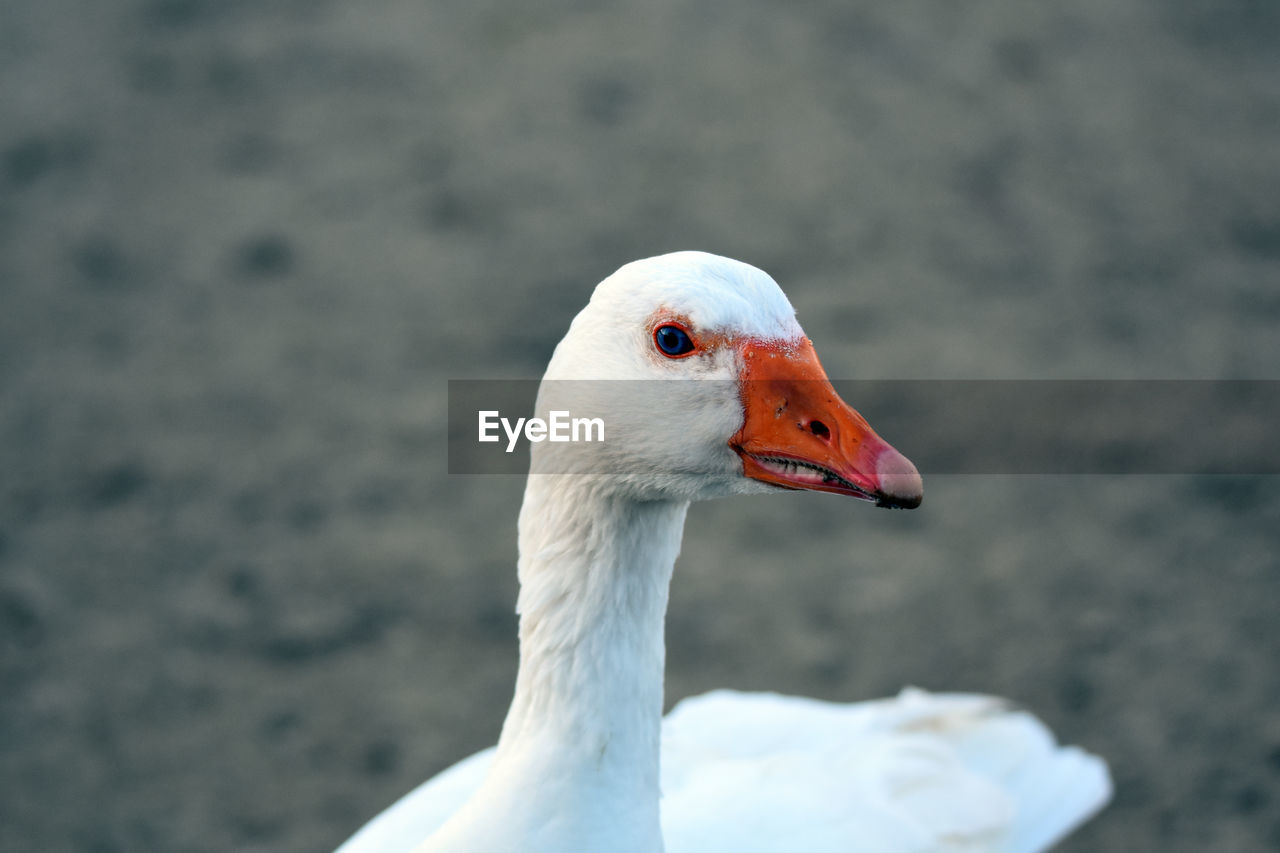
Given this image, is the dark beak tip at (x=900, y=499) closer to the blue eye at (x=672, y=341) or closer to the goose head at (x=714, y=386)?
the goose head at (x=714, y=386)

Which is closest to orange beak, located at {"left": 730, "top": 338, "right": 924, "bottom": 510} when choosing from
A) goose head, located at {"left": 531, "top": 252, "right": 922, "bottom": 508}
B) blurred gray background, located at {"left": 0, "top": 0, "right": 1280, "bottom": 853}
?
goose head, located at {"left": 531, "top": 252, "right": 922, "bottom": 508}

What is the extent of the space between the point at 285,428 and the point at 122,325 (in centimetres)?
77

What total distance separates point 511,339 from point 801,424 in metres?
3.01

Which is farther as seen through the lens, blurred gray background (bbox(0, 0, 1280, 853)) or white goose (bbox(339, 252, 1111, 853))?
blurred gray background (bbox(0, 0, 1280, 853))

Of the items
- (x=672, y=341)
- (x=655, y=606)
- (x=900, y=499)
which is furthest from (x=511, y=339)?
(x=900, y=499)

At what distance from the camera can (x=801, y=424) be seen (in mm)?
1878

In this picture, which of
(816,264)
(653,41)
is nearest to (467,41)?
(653,41)

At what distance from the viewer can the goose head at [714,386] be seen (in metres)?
1.86

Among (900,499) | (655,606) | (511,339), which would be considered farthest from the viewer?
(511,339)

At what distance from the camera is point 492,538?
4.25 m

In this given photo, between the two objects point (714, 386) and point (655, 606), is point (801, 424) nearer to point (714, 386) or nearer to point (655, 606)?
point (714, 386)

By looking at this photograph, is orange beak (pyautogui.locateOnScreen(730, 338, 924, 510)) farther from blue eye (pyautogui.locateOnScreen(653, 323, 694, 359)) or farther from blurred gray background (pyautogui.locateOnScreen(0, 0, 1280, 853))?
blurred gray background (pyautogui.locateOnScreen(0, 0, 1280, 853))

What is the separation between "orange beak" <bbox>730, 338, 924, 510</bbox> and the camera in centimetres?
186

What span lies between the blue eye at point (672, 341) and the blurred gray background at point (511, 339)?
6.80ft
